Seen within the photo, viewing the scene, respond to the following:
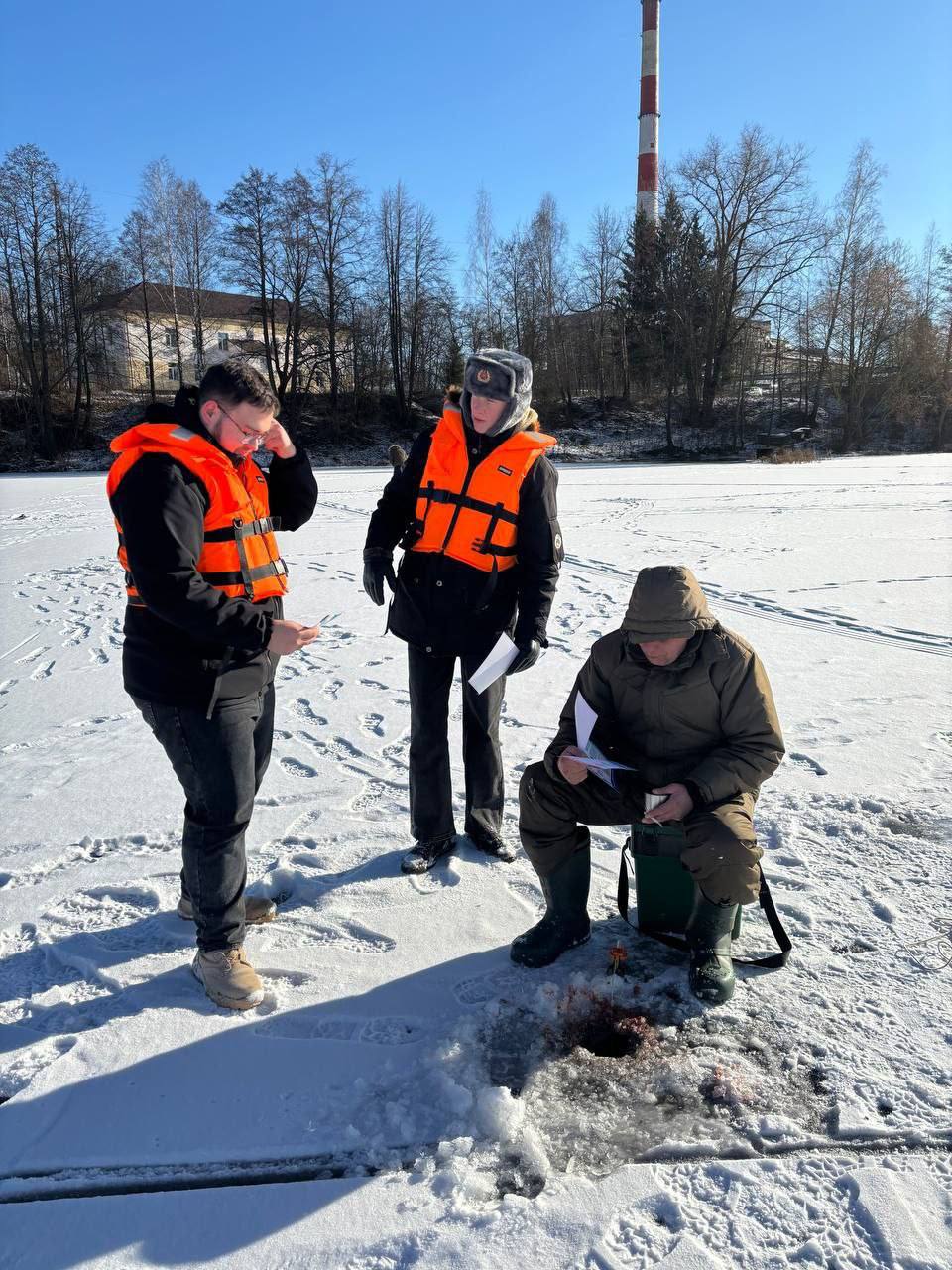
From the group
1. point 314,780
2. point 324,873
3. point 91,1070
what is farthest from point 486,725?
point 91,1070

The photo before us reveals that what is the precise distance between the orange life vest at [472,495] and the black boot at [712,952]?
1.51 m

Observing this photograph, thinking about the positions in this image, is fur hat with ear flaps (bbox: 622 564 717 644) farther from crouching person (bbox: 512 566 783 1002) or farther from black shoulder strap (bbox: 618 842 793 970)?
black shoulder strap (bbox: 618 842 793 970)

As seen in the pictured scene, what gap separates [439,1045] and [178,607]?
1.49 meters

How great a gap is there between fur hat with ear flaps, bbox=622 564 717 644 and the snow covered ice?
45.2 inches

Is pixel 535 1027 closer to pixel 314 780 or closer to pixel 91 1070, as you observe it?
pixel 91 1070

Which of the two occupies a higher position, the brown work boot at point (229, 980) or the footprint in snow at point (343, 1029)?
the brown work boot at point (229, 980)

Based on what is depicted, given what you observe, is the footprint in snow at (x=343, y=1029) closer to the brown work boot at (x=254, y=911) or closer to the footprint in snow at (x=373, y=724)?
the brown work boot at (x=254, y=911)

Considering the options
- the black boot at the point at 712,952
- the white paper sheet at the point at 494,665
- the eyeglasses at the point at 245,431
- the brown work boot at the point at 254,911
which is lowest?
the brown work boot at the point at 254,911

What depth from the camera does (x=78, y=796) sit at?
4.14 meters

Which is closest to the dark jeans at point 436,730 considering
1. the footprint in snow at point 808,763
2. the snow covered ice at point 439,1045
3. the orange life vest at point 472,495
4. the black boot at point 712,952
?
the snow covered ice at point 439,1045

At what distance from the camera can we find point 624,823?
284 centimetres

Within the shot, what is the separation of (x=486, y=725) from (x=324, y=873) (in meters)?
0.91

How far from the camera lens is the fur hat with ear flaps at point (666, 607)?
2.66 metres

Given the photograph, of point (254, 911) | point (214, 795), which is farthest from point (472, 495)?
point (254, 911)
